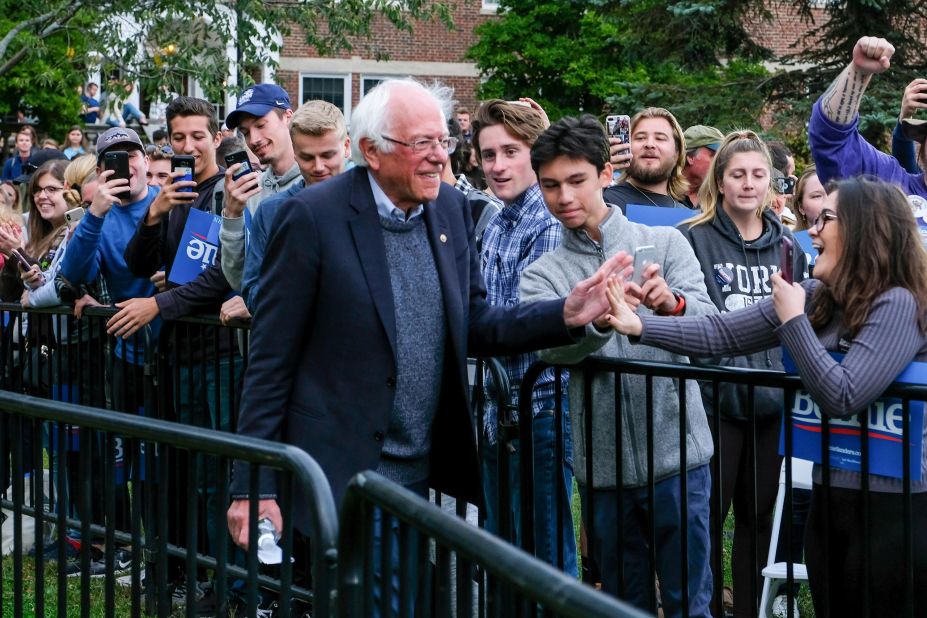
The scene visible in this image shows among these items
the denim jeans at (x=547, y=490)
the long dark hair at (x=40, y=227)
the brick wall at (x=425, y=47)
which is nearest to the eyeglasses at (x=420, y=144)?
the denim jeans at (x=547, y=490)

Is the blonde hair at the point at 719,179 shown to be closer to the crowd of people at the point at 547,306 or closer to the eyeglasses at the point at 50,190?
the crowd of people at the point at 547,306

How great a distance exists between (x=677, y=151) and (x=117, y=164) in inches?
114

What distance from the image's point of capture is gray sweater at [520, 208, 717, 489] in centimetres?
453

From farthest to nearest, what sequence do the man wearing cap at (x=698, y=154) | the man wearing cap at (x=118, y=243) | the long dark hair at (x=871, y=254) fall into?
the man wearing cap at (x=698, y=154)
the man wearing cap at (x=118, y=243)
the long dark hair at (x=871, y=254)

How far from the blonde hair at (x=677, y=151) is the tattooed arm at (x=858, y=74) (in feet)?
5.33

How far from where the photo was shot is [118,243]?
6672 millimetres

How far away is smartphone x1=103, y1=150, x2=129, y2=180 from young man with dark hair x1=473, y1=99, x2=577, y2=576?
1879 millimetres

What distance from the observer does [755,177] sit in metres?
6.00

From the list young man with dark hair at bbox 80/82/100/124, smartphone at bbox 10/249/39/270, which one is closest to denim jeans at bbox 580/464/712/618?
smartphone at bbox 10/249/39/270

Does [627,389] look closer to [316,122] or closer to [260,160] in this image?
[316,122]

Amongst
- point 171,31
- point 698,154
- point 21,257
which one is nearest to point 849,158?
point 698,154

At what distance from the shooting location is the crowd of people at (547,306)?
384 centimetres

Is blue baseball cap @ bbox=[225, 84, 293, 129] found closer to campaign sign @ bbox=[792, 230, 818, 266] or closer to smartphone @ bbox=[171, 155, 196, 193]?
smartphone @ bbox=[171, 155, 196, 193]

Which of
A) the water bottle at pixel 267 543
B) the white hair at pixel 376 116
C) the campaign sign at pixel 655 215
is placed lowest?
the water bottle at pixel 267 543
